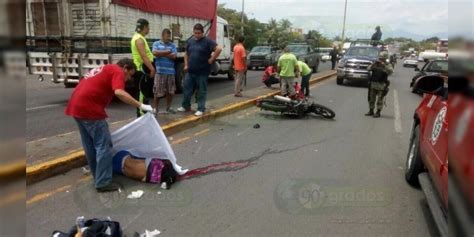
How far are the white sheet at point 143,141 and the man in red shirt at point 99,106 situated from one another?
30cm

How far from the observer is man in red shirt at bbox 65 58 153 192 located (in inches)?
168

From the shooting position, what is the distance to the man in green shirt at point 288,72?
36.4ft

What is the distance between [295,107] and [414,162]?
465 cm

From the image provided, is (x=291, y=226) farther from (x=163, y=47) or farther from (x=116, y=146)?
(x=163, y=47)

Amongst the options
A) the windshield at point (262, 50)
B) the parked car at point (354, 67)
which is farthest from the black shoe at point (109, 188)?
the windshield at point (262, 50)

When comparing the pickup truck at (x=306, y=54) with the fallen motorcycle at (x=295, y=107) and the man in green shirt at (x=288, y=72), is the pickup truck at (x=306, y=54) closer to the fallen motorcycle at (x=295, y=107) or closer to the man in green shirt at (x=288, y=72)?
the man in green shirt at (x=288, y=72)

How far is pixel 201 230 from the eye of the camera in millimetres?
3648

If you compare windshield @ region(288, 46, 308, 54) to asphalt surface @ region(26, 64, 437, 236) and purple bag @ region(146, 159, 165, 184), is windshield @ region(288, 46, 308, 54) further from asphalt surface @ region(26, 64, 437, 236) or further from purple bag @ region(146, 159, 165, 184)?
purple bag @ region(146, 159, 165, 184)

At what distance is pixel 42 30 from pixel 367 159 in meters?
8.28

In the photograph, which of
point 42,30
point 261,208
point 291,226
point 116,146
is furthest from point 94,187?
point 42,30

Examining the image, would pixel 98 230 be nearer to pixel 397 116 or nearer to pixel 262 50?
pixel 397 116

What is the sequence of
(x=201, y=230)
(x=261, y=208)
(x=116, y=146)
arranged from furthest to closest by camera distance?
1. (x=116, y=146)
2. (x=261, y=208)
3. (x=201, y=230)

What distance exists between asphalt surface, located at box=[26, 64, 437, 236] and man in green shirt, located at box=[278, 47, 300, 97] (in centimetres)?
400

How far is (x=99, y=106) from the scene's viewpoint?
4348mm
